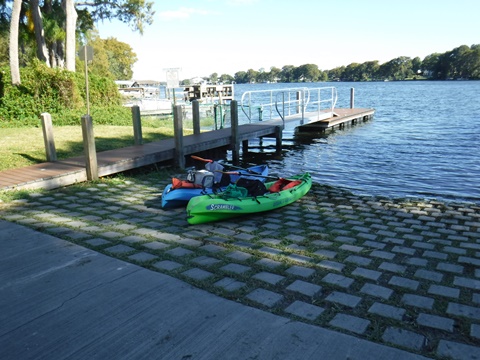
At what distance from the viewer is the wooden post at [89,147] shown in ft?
26.6

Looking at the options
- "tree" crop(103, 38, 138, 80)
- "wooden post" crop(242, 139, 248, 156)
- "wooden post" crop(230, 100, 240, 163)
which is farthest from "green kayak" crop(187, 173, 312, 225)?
"tree" crop(103, 38, 138, 80)

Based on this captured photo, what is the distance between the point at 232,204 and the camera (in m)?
6.18

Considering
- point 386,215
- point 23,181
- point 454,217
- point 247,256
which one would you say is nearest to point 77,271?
point 247,256

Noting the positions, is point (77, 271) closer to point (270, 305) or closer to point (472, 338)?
point (270, 305)

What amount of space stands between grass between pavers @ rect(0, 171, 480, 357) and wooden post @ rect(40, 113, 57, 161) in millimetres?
1741

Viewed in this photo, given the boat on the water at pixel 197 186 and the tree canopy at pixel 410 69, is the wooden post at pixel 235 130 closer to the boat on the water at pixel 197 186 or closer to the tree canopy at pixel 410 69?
the boat on the water at pixel 197 186

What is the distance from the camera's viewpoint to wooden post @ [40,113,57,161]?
350 inches

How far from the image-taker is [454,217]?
6996mm

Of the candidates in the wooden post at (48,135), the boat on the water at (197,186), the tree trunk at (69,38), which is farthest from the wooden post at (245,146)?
the tree trunk at (69,38)

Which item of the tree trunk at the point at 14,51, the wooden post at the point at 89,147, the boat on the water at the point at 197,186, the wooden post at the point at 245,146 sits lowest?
the wooden post at the point at 245,146

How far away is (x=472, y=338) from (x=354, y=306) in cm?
87

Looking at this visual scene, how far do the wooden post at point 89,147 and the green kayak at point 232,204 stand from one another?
10.1ft

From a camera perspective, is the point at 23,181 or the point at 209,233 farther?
the point at 23,181

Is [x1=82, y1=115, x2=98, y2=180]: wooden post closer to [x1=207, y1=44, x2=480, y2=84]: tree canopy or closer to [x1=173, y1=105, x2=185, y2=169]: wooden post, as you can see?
[x1=173, y1=105, x2=185, y2=169]: wooden post
